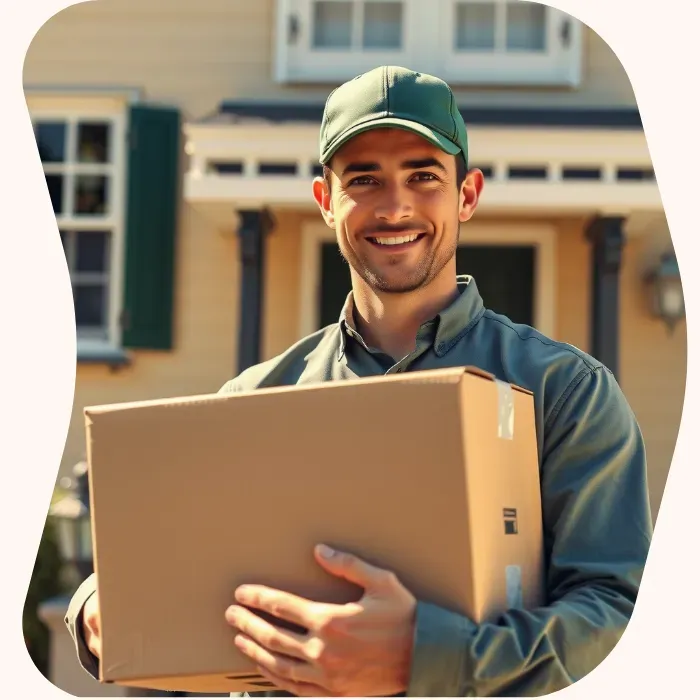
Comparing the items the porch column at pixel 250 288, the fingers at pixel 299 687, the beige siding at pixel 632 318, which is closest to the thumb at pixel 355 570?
the fingers at pixel 299 687

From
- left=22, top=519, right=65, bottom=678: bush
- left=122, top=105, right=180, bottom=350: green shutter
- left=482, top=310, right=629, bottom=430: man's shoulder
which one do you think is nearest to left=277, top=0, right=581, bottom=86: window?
left=122, top=105, right=180, bottom=350: green shutter

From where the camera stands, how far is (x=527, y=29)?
4.73 metres

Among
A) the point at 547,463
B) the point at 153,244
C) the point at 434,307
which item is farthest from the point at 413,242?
the point at 153,244

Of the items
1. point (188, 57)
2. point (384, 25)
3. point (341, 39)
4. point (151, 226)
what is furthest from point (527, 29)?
point (151, 226)

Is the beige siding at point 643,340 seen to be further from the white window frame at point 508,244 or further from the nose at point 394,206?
the nose at point 394,206

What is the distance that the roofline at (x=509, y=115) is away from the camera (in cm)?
473

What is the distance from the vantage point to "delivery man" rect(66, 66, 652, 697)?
1.14m

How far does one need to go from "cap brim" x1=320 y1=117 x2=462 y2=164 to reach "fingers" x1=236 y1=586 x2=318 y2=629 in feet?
1.85

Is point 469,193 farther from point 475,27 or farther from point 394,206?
point 475,27

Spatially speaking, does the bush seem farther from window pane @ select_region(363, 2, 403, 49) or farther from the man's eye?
the man's eye

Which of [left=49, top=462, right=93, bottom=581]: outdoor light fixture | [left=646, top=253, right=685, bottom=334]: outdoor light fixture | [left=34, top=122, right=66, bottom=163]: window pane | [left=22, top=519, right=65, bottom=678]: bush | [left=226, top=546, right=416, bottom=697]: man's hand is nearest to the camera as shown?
[left=226, top=546, right=416, bottom=697]: man's hand

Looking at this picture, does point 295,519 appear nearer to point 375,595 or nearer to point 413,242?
point 375,595

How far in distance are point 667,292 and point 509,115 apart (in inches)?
40.9

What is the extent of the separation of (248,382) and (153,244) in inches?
127
